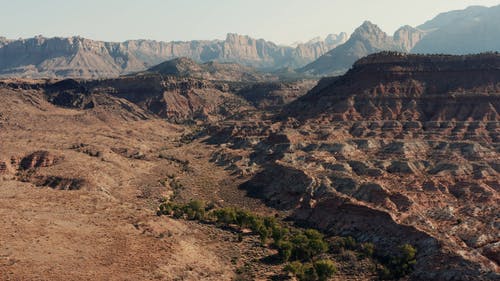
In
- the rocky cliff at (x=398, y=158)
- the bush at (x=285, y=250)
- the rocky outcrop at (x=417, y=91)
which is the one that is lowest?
the bush at (x=285, y=250)

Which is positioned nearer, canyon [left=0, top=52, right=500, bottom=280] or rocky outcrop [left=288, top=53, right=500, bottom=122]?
canyon [left=0, top=52, right=500, bottom=280]

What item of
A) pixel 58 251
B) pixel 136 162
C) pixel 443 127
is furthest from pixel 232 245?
pixel 443 127

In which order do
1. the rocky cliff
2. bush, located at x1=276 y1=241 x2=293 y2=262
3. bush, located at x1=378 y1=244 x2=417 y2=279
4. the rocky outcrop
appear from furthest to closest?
the rocky outcrop → the rocky cliff → bush, located at x1=276 y1=241 x2=293 y2=262 → bush, located at x1=378 y1=244 x2=417 y2=279

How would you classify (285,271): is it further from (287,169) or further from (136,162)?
(136,162)

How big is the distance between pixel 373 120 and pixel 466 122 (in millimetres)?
27782

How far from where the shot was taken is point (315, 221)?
3182 inches

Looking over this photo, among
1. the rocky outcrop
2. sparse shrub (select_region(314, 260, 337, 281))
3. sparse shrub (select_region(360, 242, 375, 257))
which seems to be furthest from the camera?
the rocky outcrop

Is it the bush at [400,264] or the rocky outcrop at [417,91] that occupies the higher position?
the rocky outcrop at [417,91]

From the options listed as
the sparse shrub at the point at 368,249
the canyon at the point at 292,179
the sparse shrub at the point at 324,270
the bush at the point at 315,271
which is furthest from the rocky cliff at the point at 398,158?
the bush at the point at 315,271

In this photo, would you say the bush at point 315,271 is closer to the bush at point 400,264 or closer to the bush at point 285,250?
the bush at point 285,250

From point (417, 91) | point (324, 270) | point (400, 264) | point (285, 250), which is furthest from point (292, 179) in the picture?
point (417, 91)

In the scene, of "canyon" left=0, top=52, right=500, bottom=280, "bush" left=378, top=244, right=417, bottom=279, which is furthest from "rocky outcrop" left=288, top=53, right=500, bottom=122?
"bush" left=378, top=244, right=417, bottom=279

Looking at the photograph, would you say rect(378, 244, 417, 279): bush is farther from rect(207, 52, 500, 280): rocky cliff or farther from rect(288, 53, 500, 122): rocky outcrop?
rect(288, 53, 500, 122): rocky outcrop

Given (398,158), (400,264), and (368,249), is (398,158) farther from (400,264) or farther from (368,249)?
(400,264)
